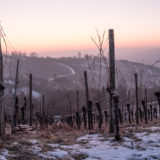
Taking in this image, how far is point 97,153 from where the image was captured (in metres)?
8.01


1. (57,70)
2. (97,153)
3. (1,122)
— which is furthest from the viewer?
(57,70)

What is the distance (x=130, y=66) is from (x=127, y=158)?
414ft

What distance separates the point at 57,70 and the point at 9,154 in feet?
369

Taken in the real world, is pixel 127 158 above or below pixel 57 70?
below

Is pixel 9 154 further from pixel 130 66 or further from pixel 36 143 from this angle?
pixel 130 66

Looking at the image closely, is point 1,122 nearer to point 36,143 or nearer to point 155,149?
point 36,143

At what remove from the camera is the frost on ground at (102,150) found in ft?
24.5

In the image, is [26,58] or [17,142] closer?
[17,142]

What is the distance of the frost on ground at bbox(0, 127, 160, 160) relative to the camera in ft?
24.5

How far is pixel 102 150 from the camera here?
8.38 meters

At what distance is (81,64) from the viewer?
129250 mm

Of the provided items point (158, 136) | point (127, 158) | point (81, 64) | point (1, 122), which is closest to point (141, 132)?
point (158, 136)

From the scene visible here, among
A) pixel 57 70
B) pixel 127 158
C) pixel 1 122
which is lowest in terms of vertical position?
pixel 127 158

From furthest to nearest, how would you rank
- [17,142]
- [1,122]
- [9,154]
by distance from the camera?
[1,122] → [17,142] → [9,154]
